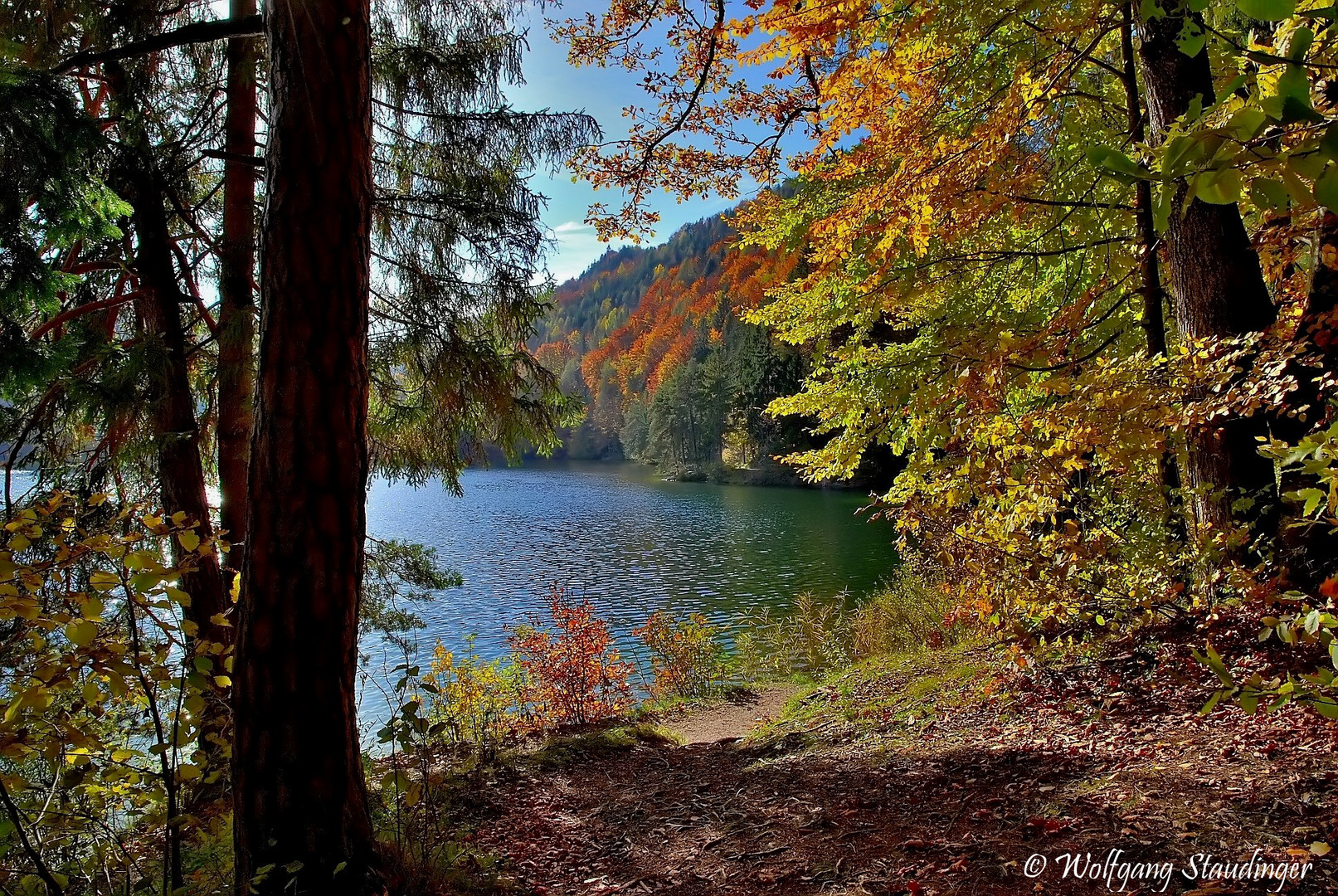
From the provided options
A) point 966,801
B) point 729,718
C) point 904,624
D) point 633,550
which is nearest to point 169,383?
point 966,801

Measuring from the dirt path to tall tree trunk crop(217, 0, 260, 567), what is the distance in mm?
4099

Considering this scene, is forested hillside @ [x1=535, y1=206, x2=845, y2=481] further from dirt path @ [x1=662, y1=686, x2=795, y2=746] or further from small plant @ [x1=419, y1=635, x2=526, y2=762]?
dirt path @ [x1=662, y1=686, x2=795, y2=746]

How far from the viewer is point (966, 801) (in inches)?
120

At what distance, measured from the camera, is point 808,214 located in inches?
296

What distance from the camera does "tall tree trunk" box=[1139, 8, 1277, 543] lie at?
143 inches

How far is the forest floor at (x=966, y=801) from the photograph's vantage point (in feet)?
7.41

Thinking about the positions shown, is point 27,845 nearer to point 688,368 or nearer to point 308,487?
point 308,487

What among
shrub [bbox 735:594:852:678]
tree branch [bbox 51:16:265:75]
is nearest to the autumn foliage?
shrub [bbox 735:594:852:678]

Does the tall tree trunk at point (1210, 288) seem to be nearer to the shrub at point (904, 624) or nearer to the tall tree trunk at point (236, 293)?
the tall tree trunk at point (236, 293)

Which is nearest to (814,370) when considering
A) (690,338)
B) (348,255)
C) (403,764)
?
(403,764)

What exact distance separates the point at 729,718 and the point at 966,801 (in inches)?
198

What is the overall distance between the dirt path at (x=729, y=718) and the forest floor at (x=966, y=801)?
59.5 inches

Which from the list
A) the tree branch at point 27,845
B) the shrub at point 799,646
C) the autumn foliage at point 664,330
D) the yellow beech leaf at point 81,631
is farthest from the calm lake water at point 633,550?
the autumn foliage at point 664,330

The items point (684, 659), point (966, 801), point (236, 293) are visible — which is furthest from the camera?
point (684, 659)
